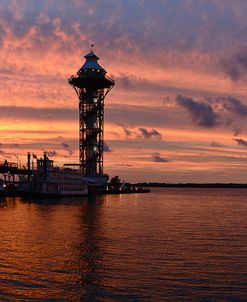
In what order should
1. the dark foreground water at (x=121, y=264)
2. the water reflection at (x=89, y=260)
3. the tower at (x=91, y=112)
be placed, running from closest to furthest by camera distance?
the dark foreground water at (x=121, y=264) < the water reflection at (x=89, y=260) < the tower at (x=91, y=112)

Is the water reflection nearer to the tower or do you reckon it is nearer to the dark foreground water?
the dark foreground water

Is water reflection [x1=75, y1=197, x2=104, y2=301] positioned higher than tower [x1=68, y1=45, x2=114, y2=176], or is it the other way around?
tower [x1=68, y1=45, x2=114, y2=176]

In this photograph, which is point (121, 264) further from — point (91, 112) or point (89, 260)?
point (91, 112)

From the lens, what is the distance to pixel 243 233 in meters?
57.2

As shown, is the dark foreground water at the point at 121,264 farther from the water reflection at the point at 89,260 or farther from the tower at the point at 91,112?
Result: the tower at the point at 91,112

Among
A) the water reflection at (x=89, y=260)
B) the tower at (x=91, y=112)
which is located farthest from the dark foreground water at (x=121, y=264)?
the tower at (x=91, y=112)

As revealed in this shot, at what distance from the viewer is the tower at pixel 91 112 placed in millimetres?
173250

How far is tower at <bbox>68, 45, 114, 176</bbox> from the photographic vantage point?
173250mm

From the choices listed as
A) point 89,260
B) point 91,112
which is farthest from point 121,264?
point 91,112

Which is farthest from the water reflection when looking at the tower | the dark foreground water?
the tower

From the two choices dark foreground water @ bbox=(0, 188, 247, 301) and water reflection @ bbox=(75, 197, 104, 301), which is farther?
water reflection @ bbox=(75, 197, 104, 301)

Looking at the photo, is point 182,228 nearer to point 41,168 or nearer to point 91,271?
point 91,271

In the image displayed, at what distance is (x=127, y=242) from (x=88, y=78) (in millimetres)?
134064

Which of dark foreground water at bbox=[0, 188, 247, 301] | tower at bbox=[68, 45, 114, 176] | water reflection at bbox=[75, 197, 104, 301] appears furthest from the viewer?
tower at bbox=[68, 45, 114, 176]
